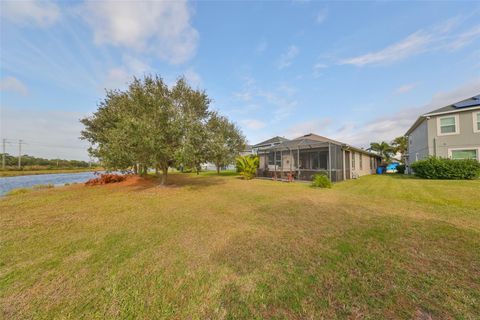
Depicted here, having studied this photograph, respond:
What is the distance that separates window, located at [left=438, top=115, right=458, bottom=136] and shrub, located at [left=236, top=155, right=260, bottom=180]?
1424cm

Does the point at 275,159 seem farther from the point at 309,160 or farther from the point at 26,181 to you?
the point at 26,181

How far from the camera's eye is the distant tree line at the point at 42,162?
42066mm

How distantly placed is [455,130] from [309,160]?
1014 cm

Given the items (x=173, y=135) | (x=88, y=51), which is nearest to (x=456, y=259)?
(x=173, y=135)

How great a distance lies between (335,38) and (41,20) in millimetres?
15285

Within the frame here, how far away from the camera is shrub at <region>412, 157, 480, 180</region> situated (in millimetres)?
11164

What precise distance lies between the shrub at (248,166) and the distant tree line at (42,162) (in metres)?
53.1

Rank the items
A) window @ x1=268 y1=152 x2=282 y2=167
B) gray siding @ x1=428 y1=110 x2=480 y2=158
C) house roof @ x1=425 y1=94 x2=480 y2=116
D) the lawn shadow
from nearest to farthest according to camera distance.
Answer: house roof @ x1=425 y1=94 x2=480 y2=116
the lawn shadow
gray siding @ x1=428 y1=110 x2=480 y2=158
window @ x1=268 y1=152 x2=282 y2=167

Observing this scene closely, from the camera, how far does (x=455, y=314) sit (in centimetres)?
179

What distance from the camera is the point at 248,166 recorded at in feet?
55.4

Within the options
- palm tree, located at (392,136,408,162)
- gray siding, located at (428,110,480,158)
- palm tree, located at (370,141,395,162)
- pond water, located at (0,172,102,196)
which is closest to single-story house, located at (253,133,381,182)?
gray siding, located at (428,110,480,158)

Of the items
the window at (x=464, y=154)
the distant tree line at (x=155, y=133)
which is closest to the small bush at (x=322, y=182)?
the distant tree line at (x=155, y=133)

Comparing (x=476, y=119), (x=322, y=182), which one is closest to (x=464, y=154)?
(x=476, y=119)

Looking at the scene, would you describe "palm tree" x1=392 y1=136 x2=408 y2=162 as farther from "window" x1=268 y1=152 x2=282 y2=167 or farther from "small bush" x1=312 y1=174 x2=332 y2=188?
"small bush" x1=312 y1=174 x2=332 y2=188
